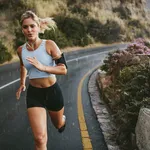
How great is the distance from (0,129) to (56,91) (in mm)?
2752

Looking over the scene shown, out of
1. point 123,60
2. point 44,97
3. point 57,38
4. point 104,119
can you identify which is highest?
point 44,97

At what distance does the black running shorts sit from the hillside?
18303 millimetres

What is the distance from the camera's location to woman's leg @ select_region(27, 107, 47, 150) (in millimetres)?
4594

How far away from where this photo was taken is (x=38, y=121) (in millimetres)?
4703

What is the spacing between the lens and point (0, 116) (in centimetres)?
846

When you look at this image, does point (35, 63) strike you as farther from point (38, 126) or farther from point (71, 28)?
point (71, 28)


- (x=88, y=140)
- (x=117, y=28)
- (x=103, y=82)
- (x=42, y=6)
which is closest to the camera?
(x=88, y=140)

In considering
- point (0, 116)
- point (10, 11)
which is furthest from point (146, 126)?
point (10, 11)

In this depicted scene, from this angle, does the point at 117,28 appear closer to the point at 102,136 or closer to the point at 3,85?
A: the point at 3,85

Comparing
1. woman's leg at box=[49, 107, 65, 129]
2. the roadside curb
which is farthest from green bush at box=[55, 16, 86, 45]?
woman's leg at box=[49, 107, 65, 129]

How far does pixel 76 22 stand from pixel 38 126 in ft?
111

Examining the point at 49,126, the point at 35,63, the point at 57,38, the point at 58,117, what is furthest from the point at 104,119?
the point at 57,38

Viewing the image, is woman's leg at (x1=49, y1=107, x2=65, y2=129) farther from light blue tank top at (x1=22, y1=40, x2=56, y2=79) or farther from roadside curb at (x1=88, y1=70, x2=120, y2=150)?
roadside curb at (x1=88, y1=70, x2=120, y2=150)

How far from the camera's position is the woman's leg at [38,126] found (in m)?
4.59
